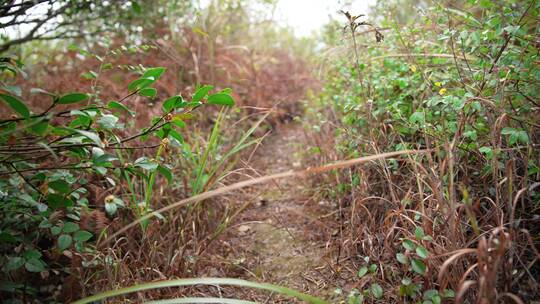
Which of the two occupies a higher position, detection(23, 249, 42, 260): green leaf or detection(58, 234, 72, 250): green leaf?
detection(58, 234, 72, 250): green leaf

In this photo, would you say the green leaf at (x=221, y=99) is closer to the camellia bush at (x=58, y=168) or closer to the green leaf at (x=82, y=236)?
the camellia bush at (x=58, y=168)

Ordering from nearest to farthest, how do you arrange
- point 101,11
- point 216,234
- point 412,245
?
point 412,245 → point 216,234 → point 101,11

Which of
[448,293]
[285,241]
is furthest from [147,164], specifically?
[448,293]

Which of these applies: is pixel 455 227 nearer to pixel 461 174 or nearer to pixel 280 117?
pixel 461 174

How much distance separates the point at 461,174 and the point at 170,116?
1.29 m

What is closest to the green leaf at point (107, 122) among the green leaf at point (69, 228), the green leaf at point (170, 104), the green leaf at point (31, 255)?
the green leaf at point (170, 104)

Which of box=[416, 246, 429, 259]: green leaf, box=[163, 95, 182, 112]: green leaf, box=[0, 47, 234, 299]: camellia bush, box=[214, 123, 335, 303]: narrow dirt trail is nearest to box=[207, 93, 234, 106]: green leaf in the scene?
box=[0, 47, 234, 299]: camellia bush

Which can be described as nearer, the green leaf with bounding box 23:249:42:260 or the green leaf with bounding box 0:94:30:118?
the green leaf with bounding box 0:94:30:118

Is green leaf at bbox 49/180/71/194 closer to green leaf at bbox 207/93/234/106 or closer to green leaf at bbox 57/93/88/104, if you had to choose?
green leaf at bbox 57/93/88/104

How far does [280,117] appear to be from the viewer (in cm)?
384

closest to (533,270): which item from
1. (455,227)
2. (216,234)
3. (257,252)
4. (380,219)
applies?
(455,227)

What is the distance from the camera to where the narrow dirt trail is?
1.62m

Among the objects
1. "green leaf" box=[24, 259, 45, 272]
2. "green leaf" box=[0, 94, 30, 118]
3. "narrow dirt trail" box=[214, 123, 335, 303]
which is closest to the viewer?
"green leaf" box=[0, 94, 30, 118]

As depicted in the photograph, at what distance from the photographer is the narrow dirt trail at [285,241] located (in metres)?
1.62
